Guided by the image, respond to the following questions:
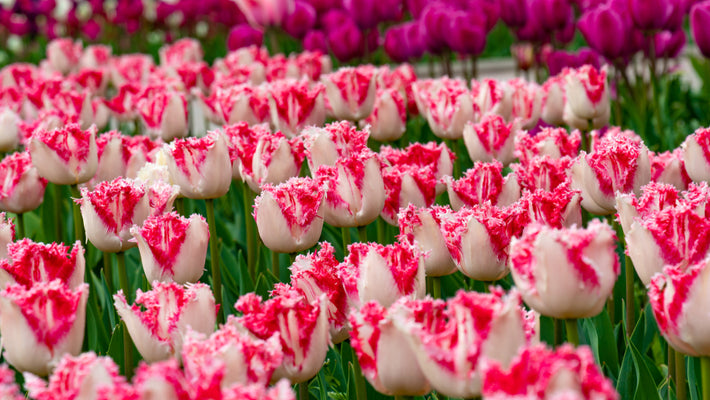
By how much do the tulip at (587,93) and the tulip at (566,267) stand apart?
4.78ft

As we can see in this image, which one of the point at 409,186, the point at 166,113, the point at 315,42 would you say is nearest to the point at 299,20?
the point at 315,42

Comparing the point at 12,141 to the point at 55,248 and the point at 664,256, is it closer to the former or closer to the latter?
the point at 55,248

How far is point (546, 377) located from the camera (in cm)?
77

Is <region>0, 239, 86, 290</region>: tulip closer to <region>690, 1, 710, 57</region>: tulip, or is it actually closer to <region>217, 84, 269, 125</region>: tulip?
<region>217, 84, 269, 125</region>: tulip

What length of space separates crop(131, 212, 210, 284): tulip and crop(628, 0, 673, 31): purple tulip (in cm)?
217

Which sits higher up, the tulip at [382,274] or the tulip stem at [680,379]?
the tulip at [382,274]

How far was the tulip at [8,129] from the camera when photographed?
267cm

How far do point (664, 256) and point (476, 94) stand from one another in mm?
1538

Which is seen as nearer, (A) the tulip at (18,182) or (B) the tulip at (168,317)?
(B) the tulip at (168,317)

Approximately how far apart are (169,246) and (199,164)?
35 cm

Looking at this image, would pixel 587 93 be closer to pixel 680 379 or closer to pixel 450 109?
pixel 450 109

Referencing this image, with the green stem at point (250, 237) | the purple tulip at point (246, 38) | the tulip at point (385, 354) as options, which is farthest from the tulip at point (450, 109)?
the purple tulip at point (246, 38)

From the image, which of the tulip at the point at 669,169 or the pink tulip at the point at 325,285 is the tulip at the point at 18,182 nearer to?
the pink tulip at the point at 325,285

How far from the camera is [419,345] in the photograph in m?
0.95
